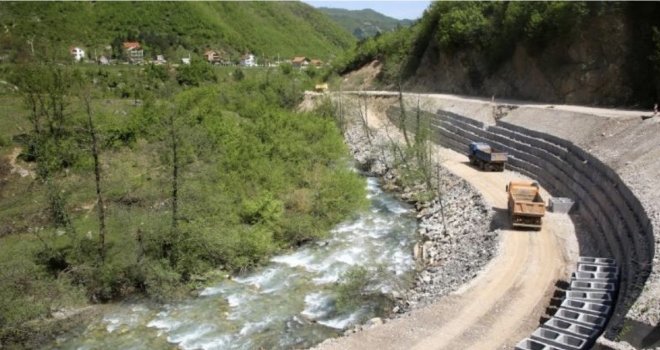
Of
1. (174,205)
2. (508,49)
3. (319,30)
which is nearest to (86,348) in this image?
(174,205)

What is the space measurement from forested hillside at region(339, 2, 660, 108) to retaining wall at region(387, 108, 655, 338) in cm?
698

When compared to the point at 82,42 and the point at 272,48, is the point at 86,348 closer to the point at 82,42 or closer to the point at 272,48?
the point at 82,42

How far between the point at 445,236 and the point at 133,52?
263ft

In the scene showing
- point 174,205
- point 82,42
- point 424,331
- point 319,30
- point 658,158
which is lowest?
point 424,331

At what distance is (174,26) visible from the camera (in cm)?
10706

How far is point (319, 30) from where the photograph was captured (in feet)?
527

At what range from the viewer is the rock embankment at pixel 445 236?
17.1 meters

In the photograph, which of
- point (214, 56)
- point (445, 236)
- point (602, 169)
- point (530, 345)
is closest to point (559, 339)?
point (530, 345)

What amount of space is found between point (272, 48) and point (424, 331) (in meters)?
116

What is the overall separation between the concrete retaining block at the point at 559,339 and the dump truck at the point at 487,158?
59.9 ft

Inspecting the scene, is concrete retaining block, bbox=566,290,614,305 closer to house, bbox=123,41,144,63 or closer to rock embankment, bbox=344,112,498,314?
rock embankment, bbox=344,112,498,314

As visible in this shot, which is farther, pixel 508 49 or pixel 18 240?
pixel 508 49

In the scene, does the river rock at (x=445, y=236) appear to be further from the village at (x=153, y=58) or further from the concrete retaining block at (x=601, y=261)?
the village at (x=153, y=58)

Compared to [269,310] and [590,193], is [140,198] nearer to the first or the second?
[269,310]
